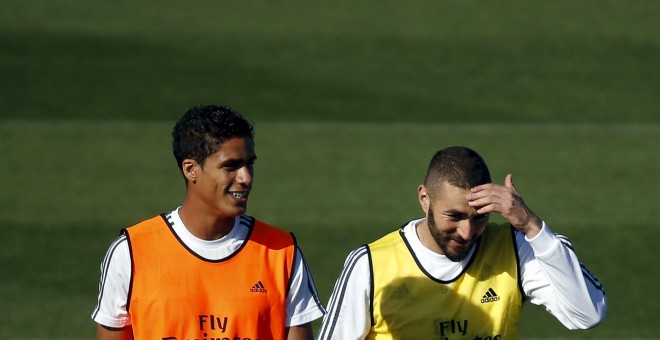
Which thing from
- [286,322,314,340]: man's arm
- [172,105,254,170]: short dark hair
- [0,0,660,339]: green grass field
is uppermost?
[0,0,660,339]: green grass field

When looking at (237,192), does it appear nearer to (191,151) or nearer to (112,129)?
(191,151)

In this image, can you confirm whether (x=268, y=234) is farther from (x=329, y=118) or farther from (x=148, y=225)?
(x=329, y=118)

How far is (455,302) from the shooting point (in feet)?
16.5

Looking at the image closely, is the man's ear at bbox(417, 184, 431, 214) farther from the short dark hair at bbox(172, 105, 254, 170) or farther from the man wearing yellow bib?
the short dark hair at bbox(172, 105, 254, 170)

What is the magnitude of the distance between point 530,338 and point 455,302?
420 centimetres

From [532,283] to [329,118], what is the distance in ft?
28.0

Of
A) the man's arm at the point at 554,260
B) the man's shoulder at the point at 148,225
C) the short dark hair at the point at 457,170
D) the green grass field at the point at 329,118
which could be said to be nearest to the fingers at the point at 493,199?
the man's arm at the point at 554,260

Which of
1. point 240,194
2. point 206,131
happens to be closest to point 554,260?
point 240,194

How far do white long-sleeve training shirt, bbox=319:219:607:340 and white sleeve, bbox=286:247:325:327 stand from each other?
131 mm

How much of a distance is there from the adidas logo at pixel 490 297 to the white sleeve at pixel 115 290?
152 centimetres

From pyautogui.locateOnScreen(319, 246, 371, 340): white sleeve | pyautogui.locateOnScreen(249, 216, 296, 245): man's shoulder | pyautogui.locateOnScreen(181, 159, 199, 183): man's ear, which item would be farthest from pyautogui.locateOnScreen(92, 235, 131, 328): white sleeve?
pyautogui.locateOnScreen(319, 246, 371, 340): white sleeve

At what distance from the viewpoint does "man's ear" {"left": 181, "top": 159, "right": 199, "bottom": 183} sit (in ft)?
15.8

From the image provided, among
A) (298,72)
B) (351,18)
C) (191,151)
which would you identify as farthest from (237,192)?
(351,18)

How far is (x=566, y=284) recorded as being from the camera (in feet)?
15.7
